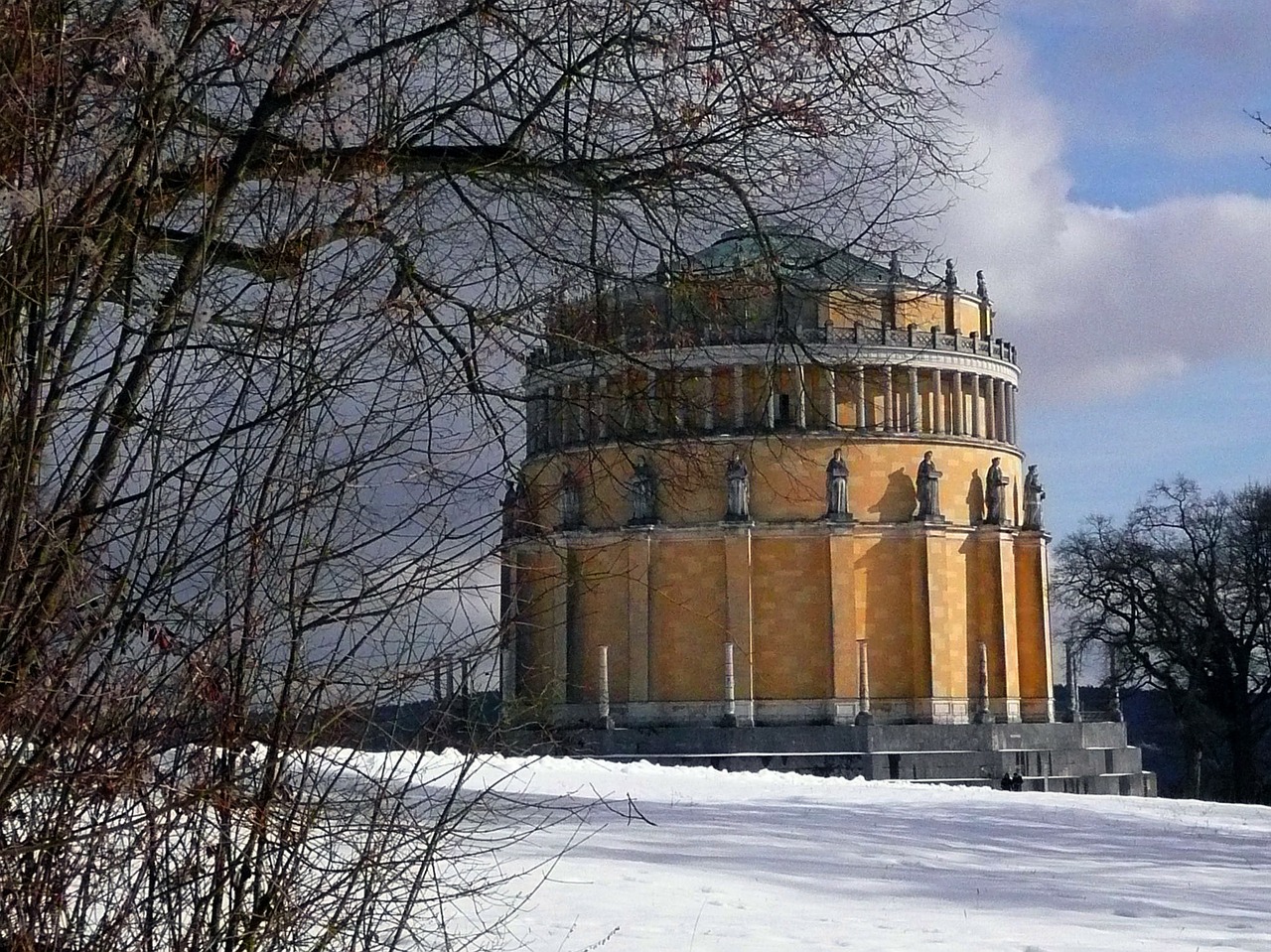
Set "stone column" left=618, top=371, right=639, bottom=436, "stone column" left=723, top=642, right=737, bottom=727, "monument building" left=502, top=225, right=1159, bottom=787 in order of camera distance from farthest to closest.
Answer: "monument building" left=502, top=225, right=1159, bottom=787 → "stone column" left=723, top=642, right=737, bottom=727 → "stone column" left=618, top=371, right=639, bottom=436

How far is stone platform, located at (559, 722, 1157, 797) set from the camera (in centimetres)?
3662

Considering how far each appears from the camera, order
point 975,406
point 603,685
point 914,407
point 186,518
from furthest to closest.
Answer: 1. point 975,406
2. point 914,407
3. point 603,685
4. point 186,518

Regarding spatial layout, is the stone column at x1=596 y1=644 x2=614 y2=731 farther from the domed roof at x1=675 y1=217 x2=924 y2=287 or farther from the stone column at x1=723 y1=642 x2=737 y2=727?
the domed roof at x1=675 y1=217 x2=924 y2=287

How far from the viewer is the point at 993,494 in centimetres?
4562

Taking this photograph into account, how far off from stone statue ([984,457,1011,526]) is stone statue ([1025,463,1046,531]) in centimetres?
130

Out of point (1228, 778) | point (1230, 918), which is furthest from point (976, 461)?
point (1230, 918)

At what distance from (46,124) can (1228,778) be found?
46.3m

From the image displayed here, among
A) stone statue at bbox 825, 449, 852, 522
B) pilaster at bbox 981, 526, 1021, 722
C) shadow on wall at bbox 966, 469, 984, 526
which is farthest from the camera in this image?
shadow on wall at bbox 966, 469, 984, 526

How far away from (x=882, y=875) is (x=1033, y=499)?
38.1m

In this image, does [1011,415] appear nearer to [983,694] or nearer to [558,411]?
[983,694]

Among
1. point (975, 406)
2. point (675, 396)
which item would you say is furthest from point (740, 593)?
point (675, 396)

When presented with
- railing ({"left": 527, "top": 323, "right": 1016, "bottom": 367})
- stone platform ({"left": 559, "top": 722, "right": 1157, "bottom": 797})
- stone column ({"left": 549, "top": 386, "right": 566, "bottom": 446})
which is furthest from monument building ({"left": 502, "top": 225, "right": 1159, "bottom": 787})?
stone column ({"left": 549, "top": 386, "right": 566, "bottom": 446})

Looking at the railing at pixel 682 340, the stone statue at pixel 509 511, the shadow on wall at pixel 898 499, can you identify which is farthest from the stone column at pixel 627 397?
the shadow on wall at pixel 898 499

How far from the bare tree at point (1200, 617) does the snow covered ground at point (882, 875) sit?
92.4 feet
